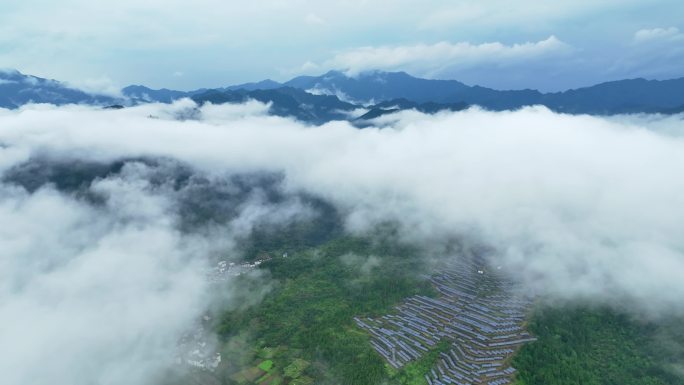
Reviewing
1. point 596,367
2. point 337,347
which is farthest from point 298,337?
point 596,367

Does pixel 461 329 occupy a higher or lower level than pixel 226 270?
higher

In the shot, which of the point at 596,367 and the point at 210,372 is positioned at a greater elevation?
the point at 596,367

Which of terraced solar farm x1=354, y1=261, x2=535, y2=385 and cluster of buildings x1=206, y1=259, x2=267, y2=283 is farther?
cluster of buildings x1=206, y1=259, x2=267, y2=283

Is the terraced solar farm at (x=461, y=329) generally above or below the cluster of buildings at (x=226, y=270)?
above

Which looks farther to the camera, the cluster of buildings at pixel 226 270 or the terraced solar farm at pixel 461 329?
the cluster of buildings at pixel 226 270

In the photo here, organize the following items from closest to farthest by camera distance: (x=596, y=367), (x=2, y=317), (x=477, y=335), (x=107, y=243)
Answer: (x=596, y=367) → (x=477, y=335) → (x=2, y=317) → (x=107, y=243)

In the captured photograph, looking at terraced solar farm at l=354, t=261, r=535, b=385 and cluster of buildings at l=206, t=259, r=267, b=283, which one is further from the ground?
terraced solar farm at l=354, t=261, r=535, b=385

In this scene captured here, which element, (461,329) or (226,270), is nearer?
(461,329)

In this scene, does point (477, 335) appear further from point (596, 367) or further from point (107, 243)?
point (107, 243)
